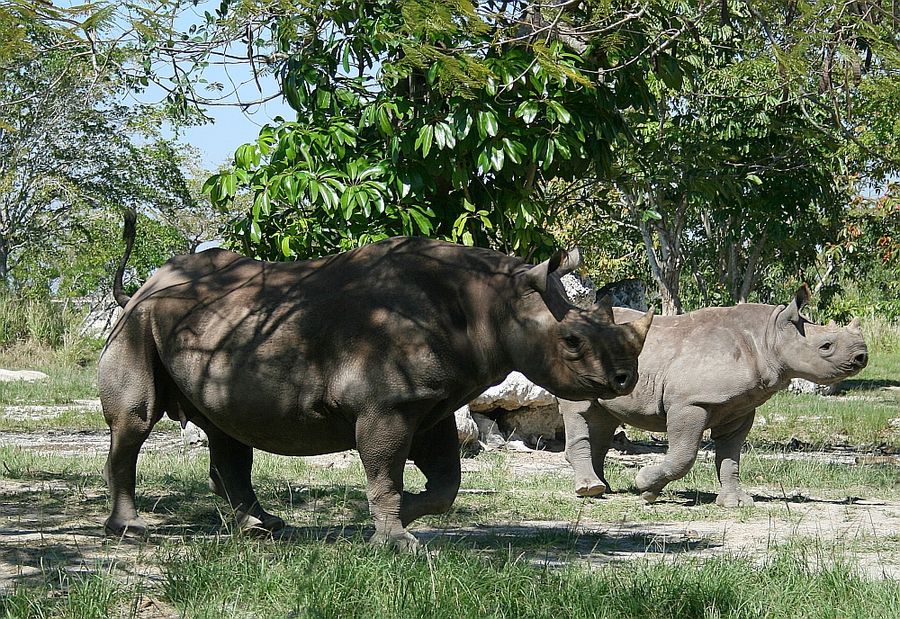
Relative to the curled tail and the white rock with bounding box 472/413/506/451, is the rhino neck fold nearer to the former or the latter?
the white rock with bounding box 472/413/506/451

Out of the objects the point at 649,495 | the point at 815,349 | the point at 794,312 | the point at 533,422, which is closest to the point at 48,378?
the point at 533,422

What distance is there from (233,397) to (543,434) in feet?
20.5

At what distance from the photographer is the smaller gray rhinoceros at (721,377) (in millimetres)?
8188

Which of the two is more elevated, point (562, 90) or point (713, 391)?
point (562, 90)

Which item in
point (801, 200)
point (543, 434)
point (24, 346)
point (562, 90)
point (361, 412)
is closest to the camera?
point (361, 412)

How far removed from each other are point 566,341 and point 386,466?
1.02m

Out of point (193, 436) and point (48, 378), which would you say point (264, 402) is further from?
point (48, 378)

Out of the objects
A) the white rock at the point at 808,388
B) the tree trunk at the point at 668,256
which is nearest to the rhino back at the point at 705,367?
the white rock at the point at 808,388

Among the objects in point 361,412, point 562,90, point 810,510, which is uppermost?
point 562,90

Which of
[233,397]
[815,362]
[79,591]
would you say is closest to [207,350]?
[233,397]

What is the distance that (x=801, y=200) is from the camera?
→ 16.8 meters

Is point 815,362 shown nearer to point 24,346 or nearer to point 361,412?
point 361,412

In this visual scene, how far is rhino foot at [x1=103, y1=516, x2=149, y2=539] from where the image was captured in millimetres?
5957

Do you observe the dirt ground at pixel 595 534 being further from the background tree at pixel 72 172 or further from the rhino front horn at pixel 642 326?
the background tree at pixel 72 172
